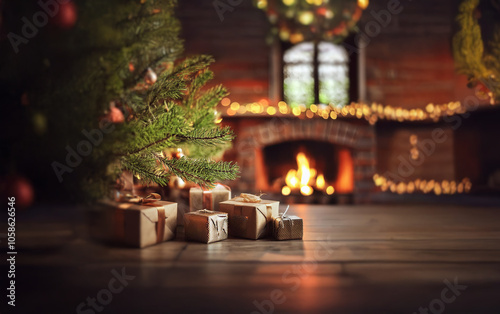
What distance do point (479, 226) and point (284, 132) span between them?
1882 millimetres

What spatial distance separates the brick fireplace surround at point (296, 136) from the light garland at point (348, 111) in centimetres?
6

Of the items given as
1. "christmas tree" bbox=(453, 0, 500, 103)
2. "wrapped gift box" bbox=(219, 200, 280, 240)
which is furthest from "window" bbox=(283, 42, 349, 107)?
"wrapped gift box" bbox=(219, 200, 280, 240)

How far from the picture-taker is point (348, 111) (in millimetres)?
3273

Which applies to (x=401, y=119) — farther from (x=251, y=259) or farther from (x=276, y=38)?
(x=251, y=259)

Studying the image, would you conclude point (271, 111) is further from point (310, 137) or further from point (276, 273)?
point (276, 273)

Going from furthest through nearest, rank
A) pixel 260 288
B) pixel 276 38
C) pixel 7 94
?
pixel 276 38
pixel 7 94
pixel 260 288

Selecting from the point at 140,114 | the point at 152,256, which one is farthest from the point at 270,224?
the point at 140,114

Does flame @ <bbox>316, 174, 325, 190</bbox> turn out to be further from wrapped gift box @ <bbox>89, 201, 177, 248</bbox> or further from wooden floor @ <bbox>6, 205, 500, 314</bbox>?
wrapped gift box @ <bbox>89, 201, 177, 248</bbox>

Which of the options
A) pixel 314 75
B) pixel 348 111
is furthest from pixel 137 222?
pixel 314 75

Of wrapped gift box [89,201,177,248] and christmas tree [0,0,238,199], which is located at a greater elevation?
christmas tree [0,0,238,199]

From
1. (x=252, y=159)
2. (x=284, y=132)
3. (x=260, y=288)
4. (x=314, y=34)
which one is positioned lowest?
(x=260, y=288)

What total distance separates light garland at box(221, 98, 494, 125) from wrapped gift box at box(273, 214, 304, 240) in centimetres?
195

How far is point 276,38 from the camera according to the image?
3.54m

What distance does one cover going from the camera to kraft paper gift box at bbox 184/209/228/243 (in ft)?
4.41
